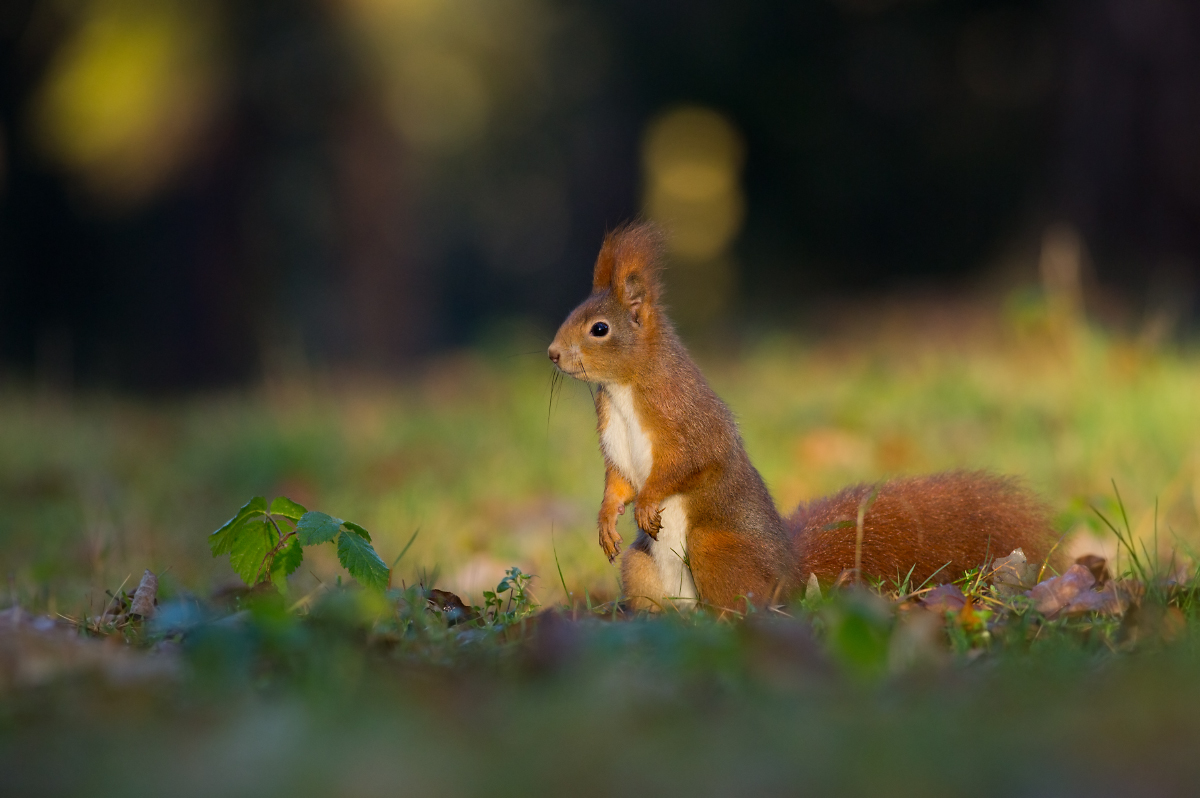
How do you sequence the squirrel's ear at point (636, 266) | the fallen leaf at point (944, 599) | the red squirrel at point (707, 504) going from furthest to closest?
the squirrel's ear at point (636, 266) < the red squirrel at point (707, 504) < the fallen leaf at point (944, 599)

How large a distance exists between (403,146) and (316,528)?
1351 cm

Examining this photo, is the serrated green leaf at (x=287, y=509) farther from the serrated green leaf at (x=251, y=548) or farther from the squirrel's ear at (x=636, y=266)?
the squirrel's ear at (x=636, y=266)

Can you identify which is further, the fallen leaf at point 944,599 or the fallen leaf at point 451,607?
the fallen leaf at point 451,607

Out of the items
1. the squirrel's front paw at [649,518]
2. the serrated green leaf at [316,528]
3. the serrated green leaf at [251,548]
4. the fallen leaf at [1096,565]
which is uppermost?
the serrated green leaf at [316,528]

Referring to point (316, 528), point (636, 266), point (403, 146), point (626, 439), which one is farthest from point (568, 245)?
point (316, 528)

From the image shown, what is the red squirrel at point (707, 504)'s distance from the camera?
9.17 feet

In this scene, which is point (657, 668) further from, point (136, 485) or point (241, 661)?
point (136, 485)

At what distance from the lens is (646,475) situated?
9.52 ft

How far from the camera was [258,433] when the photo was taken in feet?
21.8

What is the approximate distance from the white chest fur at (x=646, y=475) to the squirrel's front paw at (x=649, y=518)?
0.20 ft

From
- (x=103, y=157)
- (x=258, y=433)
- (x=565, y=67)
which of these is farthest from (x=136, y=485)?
(x=565, y=67)

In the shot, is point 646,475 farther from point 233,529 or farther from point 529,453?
point 529,453

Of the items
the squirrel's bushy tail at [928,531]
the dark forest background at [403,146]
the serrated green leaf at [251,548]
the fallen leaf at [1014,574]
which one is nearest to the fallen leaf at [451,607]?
the serrated green leaf at [251,548]

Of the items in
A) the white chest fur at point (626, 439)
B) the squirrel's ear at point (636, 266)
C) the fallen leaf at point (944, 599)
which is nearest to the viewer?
the fallen leaf at point (944, 599)
